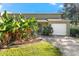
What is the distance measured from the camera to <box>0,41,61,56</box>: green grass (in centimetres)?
346

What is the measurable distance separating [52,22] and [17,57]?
2.29 feet

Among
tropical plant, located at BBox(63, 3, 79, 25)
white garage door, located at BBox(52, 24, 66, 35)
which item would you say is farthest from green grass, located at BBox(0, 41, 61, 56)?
tropical plant, located at BBox(63, 3, 79, 25)

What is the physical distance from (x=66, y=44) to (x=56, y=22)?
34 cm

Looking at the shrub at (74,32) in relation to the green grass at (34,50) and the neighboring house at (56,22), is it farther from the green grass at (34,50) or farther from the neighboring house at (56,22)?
the green grass at (34,50)

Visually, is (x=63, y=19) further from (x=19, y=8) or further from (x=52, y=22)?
(x=19, y=8)

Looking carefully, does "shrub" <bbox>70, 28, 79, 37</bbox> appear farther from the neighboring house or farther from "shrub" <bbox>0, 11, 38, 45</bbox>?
"shrub" <bbox>0, 11, 38, 45</bbox>

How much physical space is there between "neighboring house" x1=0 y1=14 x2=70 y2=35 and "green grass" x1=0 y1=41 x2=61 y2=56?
0.24 metres

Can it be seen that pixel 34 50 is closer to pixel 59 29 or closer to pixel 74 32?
pixel 59 29

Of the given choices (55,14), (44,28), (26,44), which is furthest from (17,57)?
(55,14)

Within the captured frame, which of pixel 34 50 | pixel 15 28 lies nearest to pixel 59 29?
pixel 34 50

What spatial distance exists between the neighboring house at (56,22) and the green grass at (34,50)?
0.24m

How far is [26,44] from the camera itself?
3514 mm

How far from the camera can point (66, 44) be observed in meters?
3.48

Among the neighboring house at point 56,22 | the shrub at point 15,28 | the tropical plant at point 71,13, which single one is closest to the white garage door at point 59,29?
the neighboring house at point 56,22
